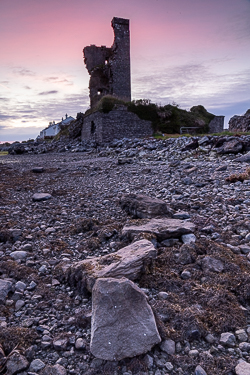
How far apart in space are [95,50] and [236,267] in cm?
3549

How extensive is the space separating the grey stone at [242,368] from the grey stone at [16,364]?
135 cm

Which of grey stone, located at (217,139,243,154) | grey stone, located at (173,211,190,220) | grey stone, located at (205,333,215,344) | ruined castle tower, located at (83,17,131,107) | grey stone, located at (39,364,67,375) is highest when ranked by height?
ruined castle tower, located at (83,17,131,107)

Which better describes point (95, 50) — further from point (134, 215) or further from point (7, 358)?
point (7, 358)

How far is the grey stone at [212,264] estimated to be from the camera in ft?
9.55

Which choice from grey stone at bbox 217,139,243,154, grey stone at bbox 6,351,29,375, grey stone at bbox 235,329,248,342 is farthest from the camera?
grey stone at bbox 217,139,243,154

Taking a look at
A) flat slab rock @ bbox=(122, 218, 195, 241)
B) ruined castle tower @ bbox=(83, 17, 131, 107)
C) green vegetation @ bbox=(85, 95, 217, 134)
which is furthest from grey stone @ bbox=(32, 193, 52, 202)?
ruined castle tower @ bbox=(83, 17, 131, 107)

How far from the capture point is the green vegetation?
23.2m

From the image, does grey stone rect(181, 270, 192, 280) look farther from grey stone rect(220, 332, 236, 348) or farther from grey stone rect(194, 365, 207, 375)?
grey stone rect(194, 365, 207, 375)

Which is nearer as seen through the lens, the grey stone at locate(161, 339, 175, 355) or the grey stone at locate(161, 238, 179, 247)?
the grey stone at locate(161, 339, 175, 355)

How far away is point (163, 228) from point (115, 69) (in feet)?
101

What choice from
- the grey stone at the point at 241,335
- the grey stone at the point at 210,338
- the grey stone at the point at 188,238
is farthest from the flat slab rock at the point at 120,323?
the grey stone at the point at 188,238

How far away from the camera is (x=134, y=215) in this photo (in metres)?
4.73

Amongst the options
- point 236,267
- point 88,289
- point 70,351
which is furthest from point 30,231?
point 236,267

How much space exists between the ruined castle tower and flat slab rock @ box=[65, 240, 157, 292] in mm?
28536
